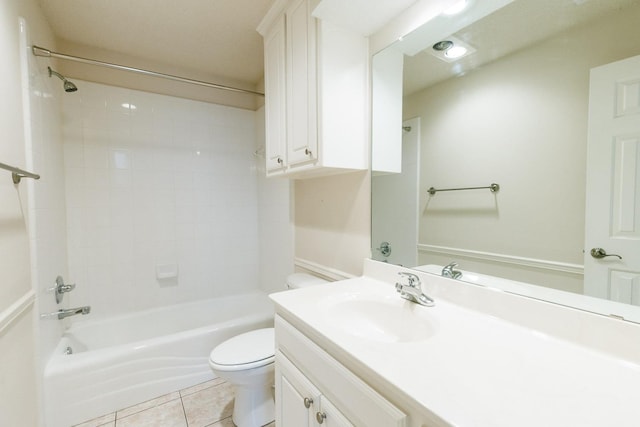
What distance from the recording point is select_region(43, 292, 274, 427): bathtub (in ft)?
4.97

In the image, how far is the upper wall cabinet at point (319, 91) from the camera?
1.28 meters

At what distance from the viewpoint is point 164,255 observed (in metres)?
2.42

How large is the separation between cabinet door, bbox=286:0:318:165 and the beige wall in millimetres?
332

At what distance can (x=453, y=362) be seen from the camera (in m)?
0.64

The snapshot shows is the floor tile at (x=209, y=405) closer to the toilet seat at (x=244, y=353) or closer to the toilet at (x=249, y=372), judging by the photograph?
the toilet at (x=249, y=372)

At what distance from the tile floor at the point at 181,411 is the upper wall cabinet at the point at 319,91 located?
59.8 inches

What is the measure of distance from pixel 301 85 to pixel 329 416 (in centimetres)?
140

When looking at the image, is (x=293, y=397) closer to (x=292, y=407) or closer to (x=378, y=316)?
(x=292, y=407)

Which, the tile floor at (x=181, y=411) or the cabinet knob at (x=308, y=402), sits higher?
the cabinet knob at (x=308, y=402)

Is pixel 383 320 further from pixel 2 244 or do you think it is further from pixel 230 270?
pixel 230 270

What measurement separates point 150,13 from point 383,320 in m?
2.24

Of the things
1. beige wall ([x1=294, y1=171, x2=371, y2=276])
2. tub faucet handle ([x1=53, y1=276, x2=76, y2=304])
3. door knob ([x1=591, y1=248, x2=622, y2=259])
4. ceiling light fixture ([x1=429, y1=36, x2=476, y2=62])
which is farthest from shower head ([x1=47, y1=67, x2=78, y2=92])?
door knob ([x1=591, y1=248, x2=622, y2=259])

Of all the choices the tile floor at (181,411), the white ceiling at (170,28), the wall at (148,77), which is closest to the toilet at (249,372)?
the tile floor at (181,411)

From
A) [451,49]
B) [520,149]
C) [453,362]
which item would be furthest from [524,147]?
[453,362]
